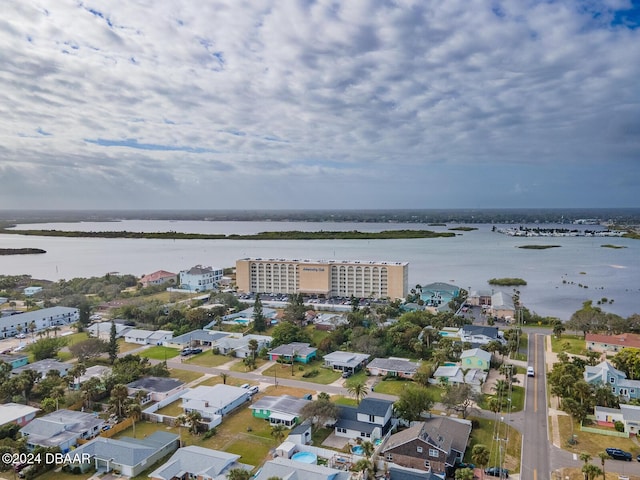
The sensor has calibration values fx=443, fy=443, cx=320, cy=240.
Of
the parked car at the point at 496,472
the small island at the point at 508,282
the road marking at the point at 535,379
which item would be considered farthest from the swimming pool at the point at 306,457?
the small island at the point at 508,282

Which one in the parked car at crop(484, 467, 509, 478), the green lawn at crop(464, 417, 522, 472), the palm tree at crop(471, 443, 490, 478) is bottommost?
the green lawn at crop(464, 417, 522, 472)

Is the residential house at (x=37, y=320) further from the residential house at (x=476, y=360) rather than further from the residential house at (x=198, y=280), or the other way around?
the residential house at (x=476, y=360)

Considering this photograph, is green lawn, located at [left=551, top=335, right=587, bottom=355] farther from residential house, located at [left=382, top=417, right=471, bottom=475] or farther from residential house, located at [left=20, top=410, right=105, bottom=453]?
residential house, located at [left=20, top=410, right=105, bottom=453]

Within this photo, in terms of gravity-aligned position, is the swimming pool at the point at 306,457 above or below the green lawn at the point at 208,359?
above

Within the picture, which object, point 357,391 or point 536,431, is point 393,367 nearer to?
point 357,391

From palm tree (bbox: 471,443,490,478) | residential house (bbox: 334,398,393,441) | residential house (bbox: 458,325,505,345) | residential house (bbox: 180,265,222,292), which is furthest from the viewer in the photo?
residential house (bbox: 180,265,222,292)

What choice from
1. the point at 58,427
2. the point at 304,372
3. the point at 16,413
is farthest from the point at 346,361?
the point at 16,413

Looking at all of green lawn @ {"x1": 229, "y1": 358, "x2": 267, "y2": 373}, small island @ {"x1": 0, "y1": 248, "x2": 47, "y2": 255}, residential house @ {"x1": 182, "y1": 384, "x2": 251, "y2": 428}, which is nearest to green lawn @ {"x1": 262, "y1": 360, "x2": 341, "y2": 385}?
green lawn @ {"x1": 229, "y1": 358, "x2": 267, "y2": 373}
